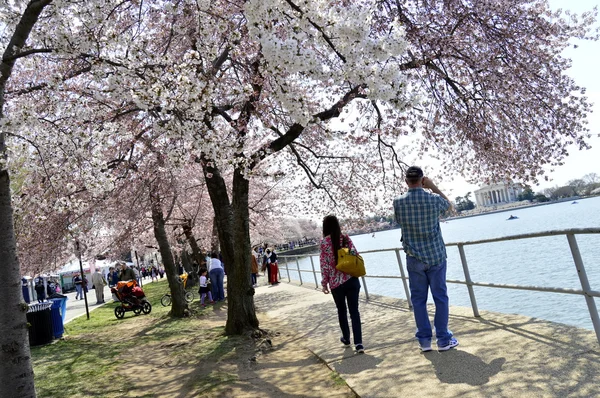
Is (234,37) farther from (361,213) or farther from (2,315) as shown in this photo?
(361,213)

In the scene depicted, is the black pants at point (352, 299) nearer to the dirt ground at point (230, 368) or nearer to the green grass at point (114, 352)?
the dirt ground at point (230, 368)

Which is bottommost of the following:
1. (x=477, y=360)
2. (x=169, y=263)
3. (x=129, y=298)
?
(x=477, y=360)

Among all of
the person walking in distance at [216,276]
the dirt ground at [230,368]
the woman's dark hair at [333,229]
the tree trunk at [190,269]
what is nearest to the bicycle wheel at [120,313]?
the person walking in distance at [216,276]

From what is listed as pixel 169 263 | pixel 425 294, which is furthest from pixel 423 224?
pixel 169 263

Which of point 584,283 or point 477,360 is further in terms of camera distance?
point 477,360

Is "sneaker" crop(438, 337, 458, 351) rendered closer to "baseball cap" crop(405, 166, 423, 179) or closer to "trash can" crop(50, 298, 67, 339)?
"baseball cap" crop(405, 166, 423, 179)

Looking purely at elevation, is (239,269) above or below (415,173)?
below

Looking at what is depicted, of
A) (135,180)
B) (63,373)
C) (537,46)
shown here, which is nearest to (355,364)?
(63,373)

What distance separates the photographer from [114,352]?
342 inches

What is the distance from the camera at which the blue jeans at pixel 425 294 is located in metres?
4.76

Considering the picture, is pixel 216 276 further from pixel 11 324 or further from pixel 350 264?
pixel 11 324

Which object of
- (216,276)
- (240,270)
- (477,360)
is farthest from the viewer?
(216,276)

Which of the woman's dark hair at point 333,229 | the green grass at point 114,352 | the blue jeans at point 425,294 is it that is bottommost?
the green grass at point 114,352

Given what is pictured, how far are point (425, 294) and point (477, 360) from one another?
780 millimetres
